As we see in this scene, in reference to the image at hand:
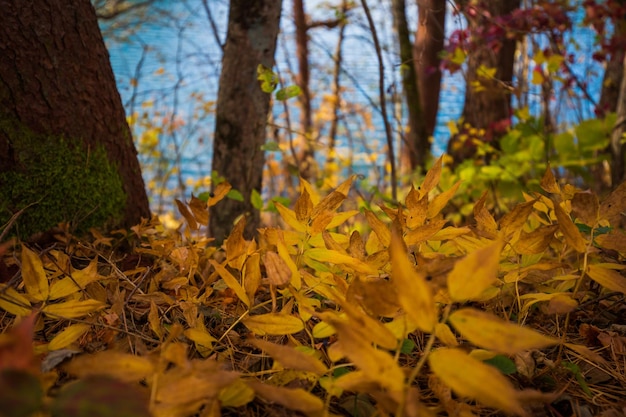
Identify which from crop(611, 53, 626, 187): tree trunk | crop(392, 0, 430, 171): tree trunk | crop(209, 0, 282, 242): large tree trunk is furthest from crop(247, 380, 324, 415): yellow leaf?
crop(392, 0, 430, 171): tree trunk

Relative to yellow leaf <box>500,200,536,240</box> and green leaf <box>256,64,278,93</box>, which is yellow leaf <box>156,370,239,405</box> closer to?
yellow leaf <box>500,200,536,240</box>

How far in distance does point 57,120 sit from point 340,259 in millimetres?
772

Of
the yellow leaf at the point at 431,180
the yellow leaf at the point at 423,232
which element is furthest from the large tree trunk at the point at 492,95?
the yellow leaf at the point at 423,232

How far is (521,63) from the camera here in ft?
17.4

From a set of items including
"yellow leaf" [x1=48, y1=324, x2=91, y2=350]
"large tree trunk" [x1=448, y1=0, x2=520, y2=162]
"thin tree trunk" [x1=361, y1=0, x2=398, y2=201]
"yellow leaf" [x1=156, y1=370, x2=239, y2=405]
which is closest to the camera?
"yellow leaf" [x1=156, y1=370, x2=239, y2=405]

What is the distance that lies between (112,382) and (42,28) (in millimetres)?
966

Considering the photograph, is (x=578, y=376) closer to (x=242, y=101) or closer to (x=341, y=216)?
(x=341, y=216)

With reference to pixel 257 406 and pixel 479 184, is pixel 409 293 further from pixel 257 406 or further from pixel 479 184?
pixel 479 184

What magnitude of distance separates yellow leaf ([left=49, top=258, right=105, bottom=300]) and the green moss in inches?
14.8

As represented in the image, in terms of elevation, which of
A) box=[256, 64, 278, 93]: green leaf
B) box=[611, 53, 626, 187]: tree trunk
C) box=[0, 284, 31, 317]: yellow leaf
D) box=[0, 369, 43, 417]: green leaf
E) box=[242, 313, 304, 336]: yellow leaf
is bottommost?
box=[611, 53, 626, 187]: tree trunk

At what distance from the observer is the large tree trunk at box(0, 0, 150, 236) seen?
1.03m

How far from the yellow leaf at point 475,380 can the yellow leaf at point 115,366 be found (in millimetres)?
244

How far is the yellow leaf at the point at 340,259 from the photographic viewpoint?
66 cm

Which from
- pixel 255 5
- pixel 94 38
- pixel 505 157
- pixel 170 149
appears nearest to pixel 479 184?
pixel 505 157
